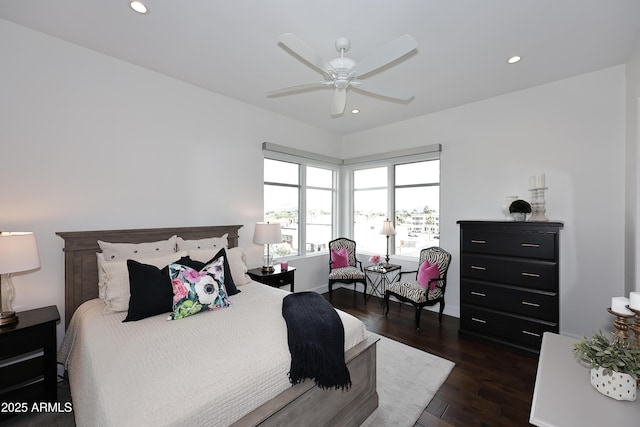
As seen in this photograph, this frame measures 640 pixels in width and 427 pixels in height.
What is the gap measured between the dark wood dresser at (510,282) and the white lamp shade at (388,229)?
3.94 feet

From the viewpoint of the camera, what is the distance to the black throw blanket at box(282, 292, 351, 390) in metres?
1.64

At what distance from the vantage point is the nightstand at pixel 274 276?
11.6ft

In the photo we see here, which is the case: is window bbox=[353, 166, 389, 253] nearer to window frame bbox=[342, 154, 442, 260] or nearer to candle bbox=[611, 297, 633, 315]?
window frame bbox=[342, 154, 442, 260]

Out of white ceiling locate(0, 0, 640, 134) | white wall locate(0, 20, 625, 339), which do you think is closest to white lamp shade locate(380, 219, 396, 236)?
white wall locate(0, 20, 625, 339)

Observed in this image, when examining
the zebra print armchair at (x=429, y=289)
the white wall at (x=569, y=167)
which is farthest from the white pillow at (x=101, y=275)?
the white wall at (x=569, y=167)

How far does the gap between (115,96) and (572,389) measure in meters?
4.07

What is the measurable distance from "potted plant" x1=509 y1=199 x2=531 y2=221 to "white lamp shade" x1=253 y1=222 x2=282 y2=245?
9.35ft

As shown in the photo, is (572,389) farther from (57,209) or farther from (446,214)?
(57,209)

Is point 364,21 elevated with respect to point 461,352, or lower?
elevated

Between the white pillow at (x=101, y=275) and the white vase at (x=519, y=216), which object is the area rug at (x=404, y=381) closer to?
the white vase at (x=519, y=216)

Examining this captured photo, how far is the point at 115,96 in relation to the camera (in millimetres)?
2795

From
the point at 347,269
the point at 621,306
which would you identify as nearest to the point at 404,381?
the point at 621,306

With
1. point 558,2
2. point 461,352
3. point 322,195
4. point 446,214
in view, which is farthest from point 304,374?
point 322,195

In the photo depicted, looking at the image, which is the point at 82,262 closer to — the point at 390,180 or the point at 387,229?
the point at 387,229
